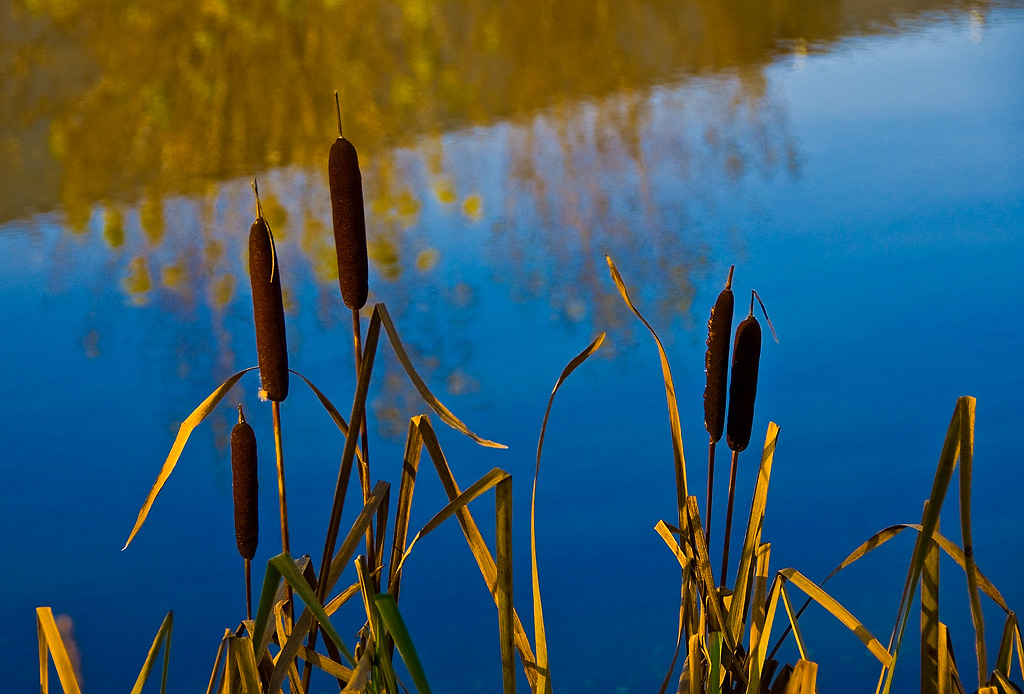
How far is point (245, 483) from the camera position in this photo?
58cm

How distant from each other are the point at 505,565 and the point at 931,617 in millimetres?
275

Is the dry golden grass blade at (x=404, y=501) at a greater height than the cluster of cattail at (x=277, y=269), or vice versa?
the cluster of cattail at (x=277, y=269)

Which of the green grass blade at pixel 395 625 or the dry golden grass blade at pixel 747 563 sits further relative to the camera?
the dry golden grass blade at pixel 747 563

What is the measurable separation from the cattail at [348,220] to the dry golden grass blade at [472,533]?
0.08 metres

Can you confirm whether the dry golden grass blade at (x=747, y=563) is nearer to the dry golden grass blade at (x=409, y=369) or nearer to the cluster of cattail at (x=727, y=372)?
the cluster of cattail at (x=727, y=372)

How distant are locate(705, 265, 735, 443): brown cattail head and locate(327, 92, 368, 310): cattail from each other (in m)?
0.19

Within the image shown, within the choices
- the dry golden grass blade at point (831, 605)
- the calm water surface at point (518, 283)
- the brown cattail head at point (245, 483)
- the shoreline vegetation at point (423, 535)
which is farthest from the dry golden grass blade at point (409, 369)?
the calm water surface at point (518, 283)

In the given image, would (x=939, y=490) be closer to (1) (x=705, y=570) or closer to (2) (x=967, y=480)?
(2) (x=967, y=480)

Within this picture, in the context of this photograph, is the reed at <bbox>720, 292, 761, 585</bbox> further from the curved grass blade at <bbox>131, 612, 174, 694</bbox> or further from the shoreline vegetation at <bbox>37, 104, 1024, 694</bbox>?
the curved grass blade at <bbox>131, 612, 174, 694</bbox>

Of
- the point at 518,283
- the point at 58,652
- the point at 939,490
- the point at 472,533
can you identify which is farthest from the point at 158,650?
the point at 518,283

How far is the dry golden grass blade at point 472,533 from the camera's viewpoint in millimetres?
567

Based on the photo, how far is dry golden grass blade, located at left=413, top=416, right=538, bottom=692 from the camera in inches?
22.3

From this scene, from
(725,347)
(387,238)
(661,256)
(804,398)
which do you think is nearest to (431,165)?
(387,238)

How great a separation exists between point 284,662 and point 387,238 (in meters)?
1.75
